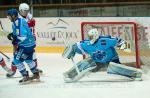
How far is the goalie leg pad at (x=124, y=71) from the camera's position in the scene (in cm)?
623

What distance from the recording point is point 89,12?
9.39 meters

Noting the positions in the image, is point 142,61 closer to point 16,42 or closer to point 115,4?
point 16,42

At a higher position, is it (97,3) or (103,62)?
(97,3)

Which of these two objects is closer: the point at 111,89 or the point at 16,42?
the point at 111,89

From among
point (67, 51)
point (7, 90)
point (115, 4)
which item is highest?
point (115, 4)

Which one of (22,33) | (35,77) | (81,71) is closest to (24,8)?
(22,33)

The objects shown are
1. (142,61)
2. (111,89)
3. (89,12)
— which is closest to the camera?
(111,89)

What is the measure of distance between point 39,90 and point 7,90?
364 mm

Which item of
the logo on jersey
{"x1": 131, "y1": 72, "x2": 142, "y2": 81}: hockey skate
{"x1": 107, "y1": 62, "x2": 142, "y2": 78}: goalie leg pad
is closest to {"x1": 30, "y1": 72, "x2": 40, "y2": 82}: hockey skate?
the logo on jersey

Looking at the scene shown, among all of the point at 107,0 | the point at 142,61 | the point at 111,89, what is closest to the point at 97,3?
the point at 107,0

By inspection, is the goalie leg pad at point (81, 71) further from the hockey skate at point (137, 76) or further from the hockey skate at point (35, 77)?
the hockey skate at point (137, 76)

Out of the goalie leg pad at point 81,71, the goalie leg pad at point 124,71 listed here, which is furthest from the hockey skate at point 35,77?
the goalie leg pad at point 124,71

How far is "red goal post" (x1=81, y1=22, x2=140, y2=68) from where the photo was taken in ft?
22.7

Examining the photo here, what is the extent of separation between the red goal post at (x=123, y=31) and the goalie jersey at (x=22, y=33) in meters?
1.31
